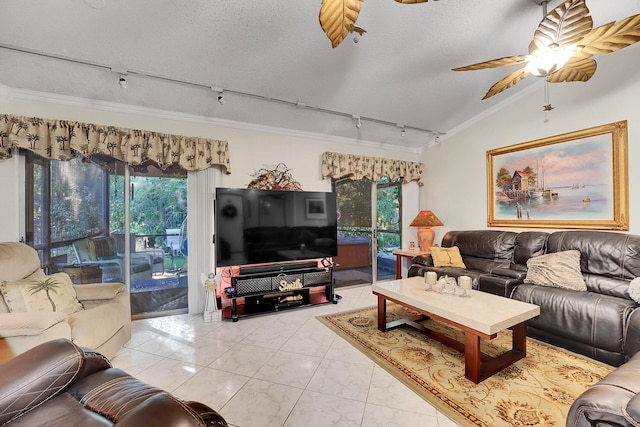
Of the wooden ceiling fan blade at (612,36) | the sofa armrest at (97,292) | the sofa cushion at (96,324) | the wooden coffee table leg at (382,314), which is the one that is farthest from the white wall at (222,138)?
the wooden ceiling fan blade at (612,36)

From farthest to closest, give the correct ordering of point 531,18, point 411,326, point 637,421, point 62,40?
point 411,326 → point 531,18 → point 62,40 → point 637,421

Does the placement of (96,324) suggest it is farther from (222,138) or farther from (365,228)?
(365,228)

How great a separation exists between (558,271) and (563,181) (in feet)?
4.01

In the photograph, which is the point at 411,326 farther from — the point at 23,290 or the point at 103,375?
the point at 23,290

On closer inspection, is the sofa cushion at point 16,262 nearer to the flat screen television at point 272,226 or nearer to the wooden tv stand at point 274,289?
the flat screen television at point 272,226

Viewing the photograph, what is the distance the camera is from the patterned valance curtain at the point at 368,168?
4.25 m

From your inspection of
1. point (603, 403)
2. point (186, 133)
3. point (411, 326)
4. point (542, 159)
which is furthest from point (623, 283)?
point (186, 133)

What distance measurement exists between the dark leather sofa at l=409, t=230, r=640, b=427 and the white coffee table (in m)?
0.53

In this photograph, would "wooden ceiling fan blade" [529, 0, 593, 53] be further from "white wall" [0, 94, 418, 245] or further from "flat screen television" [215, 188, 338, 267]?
"white wall" [0, 94, 418, 245]

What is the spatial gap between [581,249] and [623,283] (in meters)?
0.45

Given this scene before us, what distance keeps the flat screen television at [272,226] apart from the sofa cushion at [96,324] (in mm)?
1071

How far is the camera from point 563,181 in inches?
132

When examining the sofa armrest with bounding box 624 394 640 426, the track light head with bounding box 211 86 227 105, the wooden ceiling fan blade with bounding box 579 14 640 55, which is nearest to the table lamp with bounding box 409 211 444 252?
the wooden ceiling fan blade with bounding box 579 14 640 55

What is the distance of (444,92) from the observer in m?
3.52
